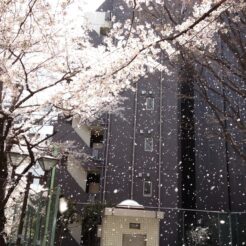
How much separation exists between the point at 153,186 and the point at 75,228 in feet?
14.1

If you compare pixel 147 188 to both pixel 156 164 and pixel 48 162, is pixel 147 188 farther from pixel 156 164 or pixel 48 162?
pixel 48 162

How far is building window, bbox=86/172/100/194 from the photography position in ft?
60.4

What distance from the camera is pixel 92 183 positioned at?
18.6 metres

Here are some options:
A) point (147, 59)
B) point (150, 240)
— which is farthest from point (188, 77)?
point (150, 240)

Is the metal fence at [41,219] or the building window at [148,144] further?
the building window at [148,144]

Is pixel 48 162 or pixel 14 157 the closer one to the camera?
pixel 48 162

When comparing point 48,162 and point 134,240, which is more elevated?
point 48,162

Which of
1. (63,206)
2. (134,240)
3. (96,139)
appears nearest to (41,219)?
(134,240)

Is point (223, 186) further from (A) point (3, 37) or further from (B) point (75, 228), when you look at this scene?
(A) point (3, 37)

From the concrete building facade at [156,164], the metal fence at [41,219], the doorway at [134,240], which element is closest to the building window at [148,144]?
the concrete building facade at [156,164]

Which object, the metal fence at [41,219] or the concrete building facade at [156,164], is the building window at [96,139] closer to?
the concrete building facade at [156,164]

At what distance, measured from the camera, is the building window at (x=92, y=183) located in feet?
60.4

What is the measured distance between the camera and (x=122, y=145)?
1838 cm

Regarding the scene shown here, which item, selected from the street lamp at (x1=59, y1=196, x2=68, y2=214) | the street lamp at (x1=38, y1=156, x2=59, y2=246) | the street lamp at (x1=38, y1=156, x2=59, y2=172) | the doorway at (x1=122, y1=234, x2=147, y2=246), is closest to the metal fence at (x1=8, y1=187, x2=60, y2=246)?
the street lamp at (x1=38, y1=156, x2=59, y2=246)
